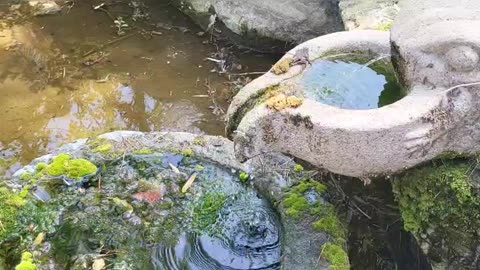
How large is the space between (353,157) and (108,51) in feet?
14.3

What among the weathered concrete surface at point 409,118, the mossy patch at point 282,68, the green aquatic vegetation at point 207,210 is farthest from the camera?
the green aquatic vegetation at point 207,210

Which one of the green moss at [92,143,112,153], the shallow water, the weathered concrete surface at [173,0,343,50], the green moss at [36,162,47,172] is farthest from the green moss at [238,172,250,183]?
the weathered concrete surface at [173,0,343,50]

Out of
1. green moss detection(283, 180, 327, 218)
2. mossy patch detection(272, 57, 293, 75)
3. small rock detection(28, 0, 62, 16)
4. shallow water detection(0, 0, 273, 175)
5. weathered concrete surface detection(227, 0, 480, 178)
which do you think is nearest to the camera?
weathered concrete surface detection(227, 0, 480, 178)

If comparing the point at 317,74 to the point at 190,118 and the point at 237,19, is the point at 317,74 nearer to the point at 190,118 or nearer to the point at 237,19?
the point at 190,118

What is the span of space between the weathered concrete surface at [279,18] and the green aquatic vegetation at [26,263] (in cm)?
365

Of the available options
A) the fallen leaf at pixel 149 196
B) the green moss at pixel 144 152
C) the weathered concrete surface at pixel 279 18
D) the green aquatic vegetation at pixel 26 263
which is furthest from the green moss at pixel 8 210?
the weathered concrete surface at pixel 279 18

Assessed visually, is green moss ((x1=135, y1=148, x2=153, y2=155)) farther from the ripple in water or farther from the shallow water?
the shallow water

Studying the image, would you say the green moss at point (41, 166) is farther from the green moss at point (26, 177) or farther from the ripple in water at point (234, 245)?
the ripple in water at point (234, 245)

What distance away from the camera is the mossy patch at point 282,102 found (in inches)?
107

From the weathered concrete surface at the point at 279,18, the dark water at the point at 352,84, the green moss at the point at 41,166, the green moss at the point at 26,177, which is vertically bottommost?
the weathered concrete surface at the point at 279,18

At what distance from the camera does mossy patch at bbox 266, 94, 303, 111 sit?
2723 millimetres

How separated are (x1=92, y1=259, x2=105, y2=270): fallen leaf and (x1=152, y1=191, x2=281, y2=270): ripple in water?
0.27 m

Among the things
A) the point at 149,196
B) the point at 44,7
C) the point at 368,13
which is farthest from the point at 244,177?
the point at 44,7

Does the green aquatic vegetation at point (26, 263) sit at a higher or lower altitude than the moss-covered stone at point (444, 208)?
lower
